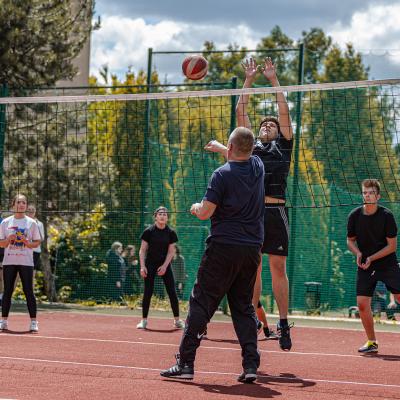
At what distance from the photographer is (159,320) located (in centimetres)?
1594

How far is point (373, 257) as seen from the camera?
10703 mm

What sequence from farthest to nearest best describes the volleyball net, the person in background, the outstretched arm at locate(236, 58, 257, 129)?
the volleyball net, the person in background, the outstretched arm at locate(236, 58, 257, 129)

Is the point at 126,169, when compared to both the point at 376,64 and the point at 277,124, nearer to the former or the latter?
the point at 376,64

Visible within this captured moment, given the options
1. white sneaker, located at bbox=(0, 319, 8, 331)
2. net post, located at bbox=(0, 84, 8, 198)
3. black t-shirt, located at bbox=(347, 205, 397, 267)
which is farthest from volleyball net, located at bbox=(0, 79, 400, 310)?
black t-shirt, located at bbox=(347, 205, 397, 267)

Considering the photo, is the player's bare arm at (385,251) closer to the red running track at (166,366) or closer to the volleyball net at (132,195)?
the red running track at (166,366)

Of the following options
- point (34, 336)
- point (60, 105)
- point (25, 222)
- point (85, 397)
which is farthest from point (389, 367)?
point (60, 105)

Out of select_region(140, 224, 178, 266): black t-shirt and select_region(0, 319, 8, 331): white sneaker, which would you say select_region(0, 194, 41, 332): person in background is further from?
select_region(140, 224, 178, 266): black t-shirt

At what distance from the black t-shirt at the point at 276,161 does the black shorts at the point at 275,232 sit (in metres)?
0.14

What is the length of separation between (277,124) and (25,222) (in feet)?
14.5

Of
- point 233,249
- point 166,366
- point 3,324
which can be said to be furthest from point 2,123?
point 233,249

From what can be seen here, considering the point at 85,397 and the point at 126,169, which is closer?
the point at 85,397

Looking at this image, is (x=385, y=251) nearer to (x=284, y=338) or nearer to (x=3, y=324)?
(x=284, y=338)

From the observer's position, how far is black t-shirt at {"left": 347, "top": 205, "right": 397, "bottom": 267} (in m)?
10.7

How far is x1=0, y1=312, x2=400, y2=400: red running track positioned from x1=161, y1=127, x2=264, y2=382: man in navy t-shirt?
354 millimetres
